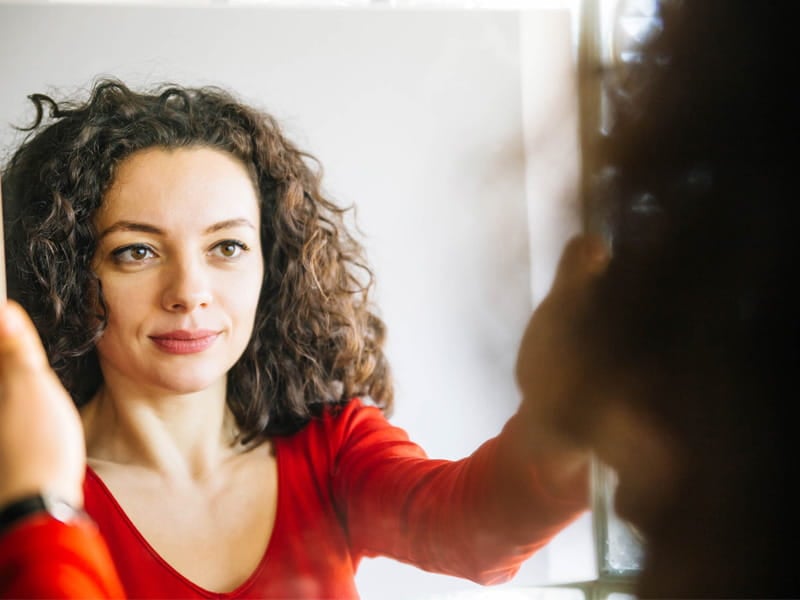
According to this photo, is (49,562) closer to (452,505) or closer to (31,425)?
(31,425)

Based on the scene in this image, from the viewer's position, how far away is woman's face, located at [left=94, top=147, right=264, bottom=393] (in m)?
0.57

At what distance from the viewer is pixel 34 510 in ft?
1.55

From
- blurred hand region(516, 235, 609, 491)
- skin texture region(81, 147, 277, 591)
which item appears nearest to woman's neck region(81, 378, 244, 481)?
skin texture region(81, 147, 277, 591)

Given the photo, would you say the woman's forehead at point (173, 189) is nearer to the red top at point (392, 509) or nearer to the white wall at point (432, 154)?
the white wall at point (432, 154)

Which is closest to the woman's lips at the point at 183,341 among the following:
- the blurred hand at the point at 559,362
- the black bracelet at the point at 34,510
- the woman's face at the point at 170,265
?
the woman's face at the point at 170,265

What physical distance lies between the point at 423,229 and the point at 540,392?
154mm

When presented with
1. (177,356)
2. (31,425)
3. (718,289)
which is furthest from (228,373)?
(718,289)

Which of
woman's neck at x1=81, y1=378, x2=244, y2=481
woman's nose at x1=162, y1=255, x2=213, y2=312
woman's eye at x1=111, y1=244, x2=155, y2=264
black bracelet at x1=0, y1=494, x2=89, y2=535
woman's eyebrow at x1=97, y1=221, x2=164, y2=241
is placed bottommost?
black bracelet at x1=0, y1=494, x2=89, y2=535

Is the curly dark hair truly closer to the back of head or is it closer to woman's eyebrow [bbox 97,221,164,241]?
woman's eyebrow [bbox 97,221,164,241]

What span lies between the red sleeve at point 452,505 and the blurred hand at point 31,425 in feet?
0.64

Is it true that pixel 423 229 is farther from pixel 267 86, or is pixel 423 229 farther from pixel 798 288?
pixel 798 288

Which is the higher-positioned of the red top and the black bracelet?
the black bracelet

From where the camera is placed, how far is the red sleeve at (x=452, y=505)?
1.95 ft

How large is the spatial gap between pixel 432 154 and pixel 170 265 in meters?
0.22
